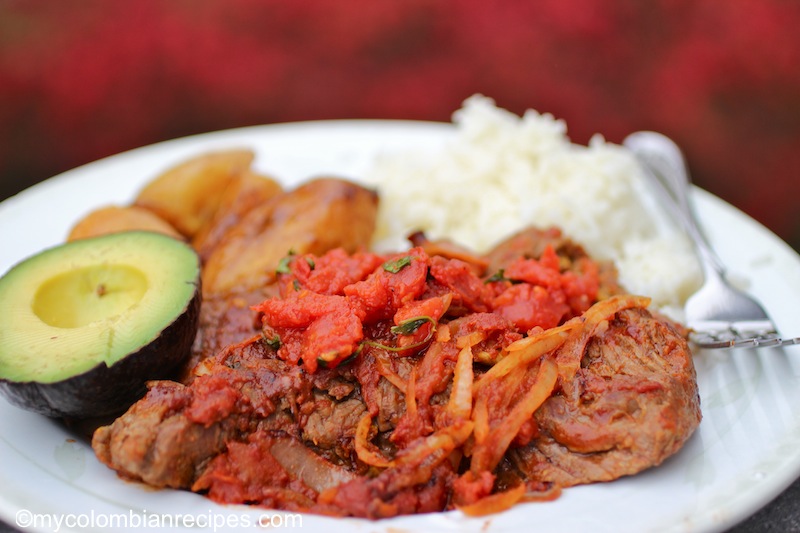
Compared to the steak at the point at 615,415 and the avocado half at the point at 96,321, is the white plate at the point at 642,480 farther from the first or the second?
the avocado half at the point at 96,321

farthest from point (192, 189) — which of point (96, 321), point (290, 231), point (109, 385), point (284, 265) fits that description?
point (109, 385)

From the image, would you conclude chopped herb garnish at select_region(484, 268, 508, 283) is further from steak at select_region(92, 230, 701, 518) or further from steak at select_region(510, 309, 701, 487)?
steak at select_region(510, 309, 701, 487)

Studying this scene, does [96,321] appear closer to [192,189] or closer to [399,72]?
[192,189]

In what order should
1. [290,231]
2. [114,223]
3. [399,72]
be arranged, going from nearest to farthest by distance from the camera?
[290,231], [114,223], [399,72]

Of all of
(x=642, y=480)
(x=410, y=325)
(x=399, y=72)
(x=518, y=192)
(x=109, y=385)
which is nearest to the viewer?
(x=642, y=480)

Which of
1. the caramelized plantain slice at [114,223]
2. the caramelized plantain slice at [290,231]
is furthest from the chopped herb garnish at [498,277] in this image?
the caramelized plantain slice at [114,223]
